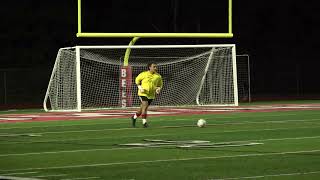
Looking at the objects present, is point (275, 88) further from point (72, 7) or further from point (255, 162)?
point (255, 162)

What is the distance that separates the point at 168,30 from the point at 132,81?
40.7 feet

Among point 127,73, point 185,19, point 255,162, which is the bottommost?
point 255,162

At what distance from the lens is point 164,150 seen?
15.8 meters

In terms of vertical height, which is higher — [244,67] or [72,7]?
[72,7]

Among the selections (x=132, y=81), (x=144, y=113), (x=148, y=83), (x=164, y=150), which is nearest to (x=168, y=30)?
(x=132, y=81)

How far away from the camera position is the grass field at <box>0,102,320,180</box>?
40.9ft

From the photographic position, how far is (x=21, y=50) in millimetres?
50812

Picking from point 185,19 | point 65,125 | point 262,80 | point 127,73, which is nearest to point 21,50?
point 185,19

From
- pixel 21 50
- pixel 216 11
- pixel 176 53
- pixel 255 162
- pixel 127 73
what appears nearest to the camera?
pixel 255 162

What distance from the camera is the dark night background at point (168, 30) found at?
47.1 meters

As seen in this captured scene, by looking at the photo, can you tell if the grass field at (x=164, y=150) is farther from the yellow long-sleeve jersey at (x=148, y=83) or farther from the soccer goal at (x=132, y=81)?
the soccer goal at (x=132, y=81)

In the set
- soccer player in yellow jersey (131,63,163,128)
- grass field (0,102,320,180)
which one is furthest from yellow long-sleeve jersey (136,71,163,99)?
grass field (0,102,320,180)

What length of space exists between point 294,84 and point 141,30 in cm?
944

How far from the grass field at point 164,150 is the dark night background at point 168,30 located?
22641 mm
